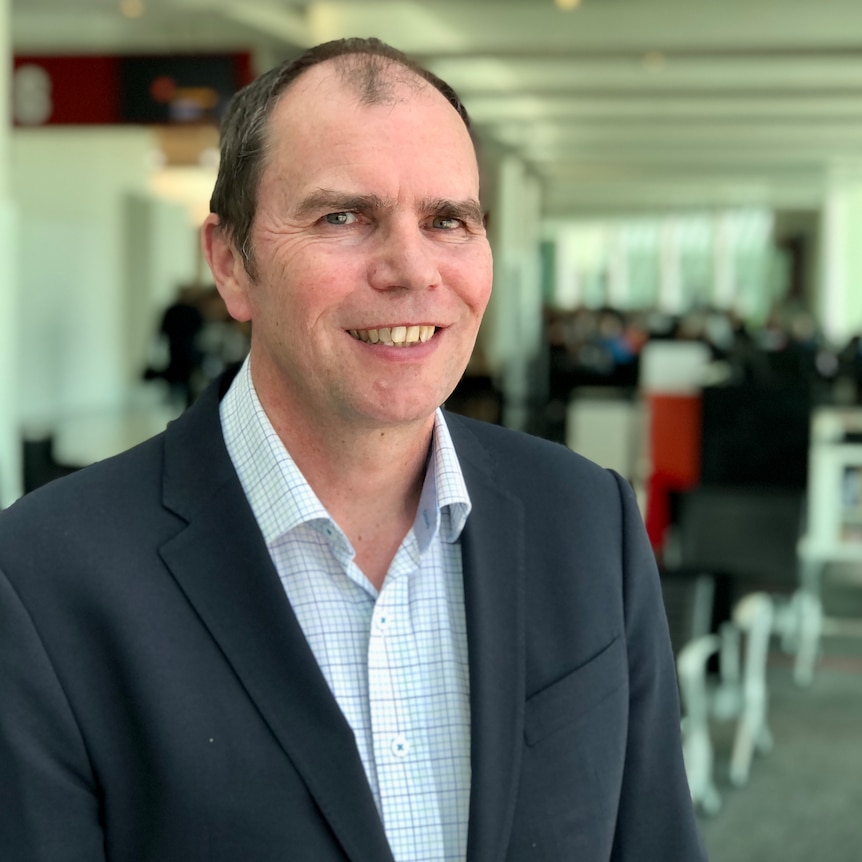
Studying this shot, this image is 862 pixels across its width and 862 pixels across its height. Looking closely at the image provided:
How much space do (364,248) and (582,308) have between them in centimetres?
2322

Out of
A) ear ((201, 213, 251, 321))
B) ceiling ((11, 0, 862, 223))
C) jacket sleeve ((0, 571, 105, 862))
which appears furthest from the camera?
ceiling ((11, 0, 862, 223))

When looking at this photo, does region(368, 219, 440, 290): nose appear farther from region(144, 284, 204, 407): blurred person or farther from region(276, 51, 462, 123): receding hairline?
region(144, 284, 204, 407): blurred person

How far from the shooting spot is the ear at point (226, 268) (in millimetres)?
1258

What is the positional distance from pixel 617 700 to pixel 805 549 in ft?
19.9

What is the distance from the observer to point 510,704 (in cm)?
117

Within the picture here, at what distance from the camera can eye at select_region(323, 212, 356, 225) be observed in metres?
1.14

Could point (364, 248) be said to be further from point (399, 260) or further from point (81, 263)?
point (81, 263)

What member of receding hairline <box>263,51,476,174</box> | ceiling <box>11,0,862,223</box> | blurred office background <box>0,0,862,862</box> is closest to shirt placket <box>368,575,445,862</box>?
receding hairline <box>263,51,476,174</box>

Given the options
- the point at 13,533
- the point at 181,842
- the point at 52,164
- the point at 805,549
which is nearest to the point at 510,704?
the point at 181,842

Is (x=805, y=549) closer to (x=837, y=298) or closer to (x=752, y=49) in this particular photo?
(x=752, y=49)

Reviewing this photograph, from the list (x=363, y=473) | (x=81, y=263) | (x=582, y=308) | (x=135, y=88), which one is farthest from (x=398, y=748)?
(x=582, y=308)

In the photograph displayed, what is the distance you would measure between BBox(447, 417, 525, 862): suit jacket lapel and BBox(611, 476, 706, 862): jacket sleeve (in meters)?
0.13

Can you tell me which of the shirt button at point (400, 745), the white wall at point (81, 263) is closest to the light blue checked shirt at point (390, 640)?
the shirt button at point (400, 745)

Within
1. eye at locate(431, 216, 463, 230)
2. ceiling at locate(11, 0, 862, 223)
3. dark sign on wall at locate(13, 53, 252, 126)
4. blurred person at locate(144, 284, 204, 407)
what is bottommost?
blurred person at locate(144, 284, 204, 407)
